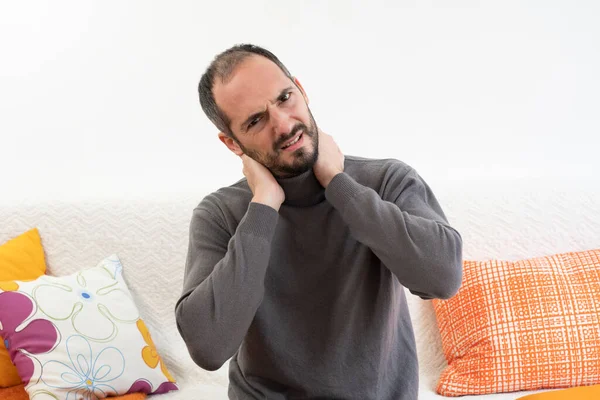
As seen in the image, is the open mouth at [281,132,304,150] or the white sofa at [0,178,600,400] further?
the white sofa at [0,178,600,400]

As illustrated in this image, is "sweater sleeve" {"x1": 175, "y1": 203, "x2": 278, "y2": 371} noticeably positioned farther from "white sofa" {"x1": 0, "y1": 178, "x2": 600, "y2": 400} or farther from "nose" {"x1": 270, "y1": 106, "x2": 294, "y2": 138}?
"white sofa" {"x1": 0, "y1": 178, "x2": 600, "y2": 400}

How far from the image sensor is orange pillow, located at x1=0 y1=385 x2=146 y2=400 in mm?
1766

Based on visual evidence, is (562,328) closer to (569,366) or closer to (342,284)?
(569,366)

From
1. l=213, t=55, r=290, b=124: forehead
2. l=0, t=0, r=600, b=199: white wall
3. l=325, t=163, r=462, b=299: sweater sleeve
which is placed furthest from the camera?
l=0, t=0, r=600, b=199: white wall

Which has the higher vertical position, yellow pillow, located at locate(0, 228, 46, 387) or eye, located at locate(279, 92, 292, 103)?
eye, located at locate(279, 92, 292, 103)

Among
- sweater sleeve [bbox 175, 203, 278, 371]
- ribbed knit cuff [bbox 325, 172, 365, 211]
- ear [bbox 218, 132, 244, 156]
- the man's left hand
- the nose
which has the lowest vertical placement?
sweater sleeve [bbox 175, 203, 278, 371]

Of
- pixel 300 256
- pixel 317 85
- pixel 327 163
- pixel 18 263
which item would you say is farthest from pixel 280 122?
pixel 18 263

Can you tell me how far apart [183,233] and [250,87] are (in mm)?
823

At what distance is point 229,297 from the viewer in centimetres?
123

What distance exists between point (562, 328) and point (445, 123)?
83 centimetres

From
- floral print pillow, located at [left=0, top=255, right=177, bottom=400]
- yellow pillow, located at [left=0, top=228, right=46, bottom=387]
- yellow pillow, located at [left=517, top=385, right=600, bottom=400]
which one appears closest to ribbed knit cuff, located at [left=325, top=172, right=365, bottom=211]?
yellow pillow, located at [left=517, top=385, right=600, bottom=400]

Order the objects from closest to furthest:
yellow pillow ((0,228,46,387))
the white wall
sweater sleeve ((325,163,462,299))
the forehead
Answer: sweater sleeve ((325,163,462,299)) → the forehead → yellow pillow ((0,228,46,387)) → the white wall

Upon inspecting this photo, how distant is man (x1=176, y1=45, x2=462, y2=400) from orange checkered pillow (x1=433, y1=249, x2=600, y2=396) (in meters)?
0.34

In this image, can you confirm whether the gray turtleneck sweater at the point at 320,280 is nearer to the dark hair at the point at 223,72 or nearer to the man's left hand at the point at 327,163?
the man's left hand at the point at 327,163
